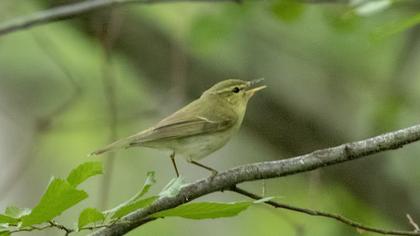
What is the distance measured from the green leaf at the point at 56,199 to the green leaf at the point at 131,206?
5.1 inches

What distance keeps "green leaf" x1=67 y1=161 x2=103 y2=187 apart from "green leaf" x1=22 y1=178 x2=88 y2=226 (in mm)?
62

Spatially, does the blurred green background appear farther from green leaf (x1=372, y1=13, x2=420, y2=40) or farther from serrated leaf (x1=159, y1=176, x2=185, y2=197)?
serrated leaf (x1=159, y1=176, x2=185, y2=197)

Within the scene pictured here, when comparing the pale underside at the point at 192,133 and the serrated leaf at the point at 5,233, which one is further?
the pale underside at the point at 192,133

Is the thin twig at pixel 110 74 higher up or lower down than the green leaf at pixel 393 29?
higher up

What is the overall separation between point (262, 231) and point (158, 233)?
81cm

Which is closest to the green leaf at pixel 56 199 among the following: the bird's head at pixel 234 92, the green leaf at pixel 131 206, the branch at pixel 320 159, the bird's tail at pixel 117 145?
the green leaf at pixel 131 206

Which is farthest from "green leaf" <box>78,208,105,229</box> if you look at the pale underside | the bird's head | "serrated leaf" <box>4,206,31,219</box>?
the bird's head

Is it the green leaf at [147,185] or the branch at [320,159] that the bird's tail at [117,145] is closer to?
the branch at [320,159]

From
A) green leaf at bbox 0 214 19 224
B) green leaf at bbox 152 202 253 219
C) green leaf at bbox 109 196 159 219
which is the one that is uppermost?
green leaf at bbox 0 214 19 224

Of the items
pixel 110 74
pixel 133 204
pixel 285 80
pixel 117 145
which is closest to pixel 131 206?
pixel 133 204

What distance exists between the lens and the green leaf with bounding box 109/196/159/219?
1914mm

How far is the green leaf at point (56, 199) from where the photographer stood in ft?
5.97

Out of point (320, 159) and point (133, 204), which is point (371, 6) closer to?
point (320, 159)

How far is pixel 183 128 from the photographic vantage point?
3.56 metres
